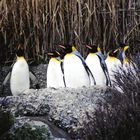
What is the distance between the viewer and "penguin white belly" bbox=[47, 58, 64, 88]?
9609 mm

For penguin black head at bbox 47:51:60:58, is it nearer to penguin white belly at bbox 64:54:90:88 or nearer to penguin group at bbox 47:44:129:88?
penguin group at bbox 47:44:129:88

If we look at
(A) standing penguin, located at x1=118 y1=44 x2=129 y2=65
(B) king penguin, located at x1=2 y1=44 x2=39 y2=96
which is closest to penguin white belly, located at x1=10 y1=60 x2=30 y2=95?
(B) king penguin, located at x1=2 y1=44 x2=39 y2=96

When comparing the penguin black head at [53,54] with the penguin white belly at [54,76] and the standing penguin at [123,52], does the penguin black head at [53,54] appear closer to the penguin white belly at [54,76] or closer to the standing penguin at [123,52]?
the penguin white belly at [54,76]

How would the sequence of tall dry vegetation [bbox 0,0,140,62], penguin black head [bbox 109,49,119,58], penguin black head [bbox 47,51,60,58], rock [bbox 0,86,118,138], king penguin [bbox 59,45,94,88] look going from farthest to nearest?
tall dry vegetation [bbox 0,0,140,62] → penguin black head [bbox 109,49,119,58] → penguin black head [bbox 47,51,60,58] → king penguin [bbox 59,45,94,88] → rock [bbox 0,86,118,138]

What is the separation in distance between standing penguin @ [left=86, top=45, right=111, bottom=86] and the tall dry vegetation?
1023 mm

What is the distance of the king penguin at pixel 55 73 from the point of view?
9609 mm

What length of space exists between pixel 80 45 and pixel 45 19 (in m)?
0.83

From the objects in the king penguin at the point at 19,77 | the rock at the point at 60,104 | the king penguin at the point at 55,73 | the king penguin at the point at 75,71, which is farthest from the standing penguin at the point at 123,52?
the rock at the point at 60,104

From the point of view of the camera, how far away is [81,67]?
9.04m

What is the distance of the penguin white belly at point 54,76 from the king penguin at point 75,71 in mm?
370

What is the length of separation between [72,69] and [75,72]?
0.07 meters

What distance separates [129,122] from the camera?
456 cm

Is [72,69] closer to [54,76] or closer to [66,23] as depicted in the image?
[54,76]

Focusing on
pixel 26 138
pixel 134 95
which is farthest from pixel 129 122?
pixel 26 138
